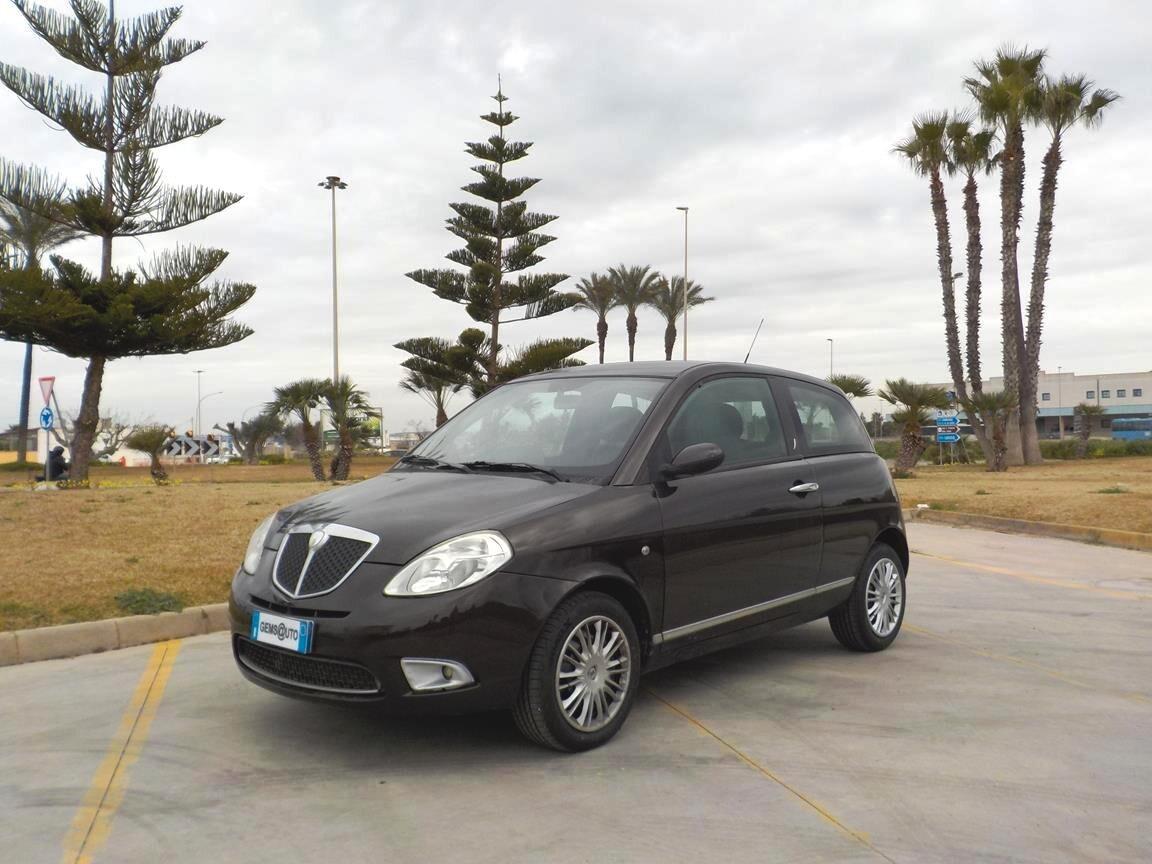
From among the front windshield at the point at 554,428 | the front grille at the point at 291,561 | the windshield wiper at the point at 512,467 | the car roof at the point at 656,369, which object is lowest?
the front grille at the point at 291,561

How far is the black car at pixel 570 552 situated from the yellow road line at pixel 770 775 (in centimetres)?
31

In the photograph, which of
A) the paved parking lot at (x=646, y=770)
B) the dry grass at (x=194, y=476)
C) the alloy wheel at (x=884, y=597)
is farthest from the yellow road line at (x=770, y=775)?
the dry grass at (x=194, y=476)

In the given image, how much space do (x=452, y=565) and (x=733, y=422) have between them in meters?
1.99

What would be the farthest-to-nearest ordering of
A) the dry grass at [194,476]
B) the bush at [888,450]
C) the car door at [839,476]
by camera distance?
the bush at [888,450] < the dry grass at [194,476] < the car door at [839,476]

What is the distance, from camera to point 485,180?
117 ft

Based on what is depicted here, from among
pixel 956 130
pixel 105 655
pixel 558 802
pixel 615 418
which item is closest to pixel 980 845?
pixel 558 802

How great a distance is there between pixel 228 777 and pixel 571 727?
4.41 feet

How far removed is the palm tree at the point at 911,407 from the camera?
30.7m

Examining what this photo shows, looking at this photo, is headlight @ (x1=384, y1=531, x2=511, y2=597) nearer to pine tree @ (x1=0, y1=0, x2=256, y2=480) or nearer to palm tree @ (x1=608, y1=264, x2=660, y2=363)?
pine tree @ (x1=0, y1=0, x2=256, y2=480)

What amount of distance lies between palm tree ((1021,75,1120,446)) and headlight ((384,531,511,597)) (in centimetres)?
3374

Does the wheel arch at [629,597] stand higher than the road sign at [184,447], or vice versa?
the road sign at [184,447]

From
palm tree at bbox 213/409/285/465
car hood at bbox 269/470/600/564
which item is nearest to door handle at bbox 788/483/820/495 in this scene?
car hood at bbox 269/470/600/564

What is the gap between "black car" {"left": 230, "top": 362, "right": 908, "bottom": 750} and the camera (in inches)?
158

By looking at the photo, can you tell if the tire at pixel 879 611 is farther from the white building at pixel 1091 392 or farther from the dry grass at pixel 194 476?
the white building at pixel 1091 392
